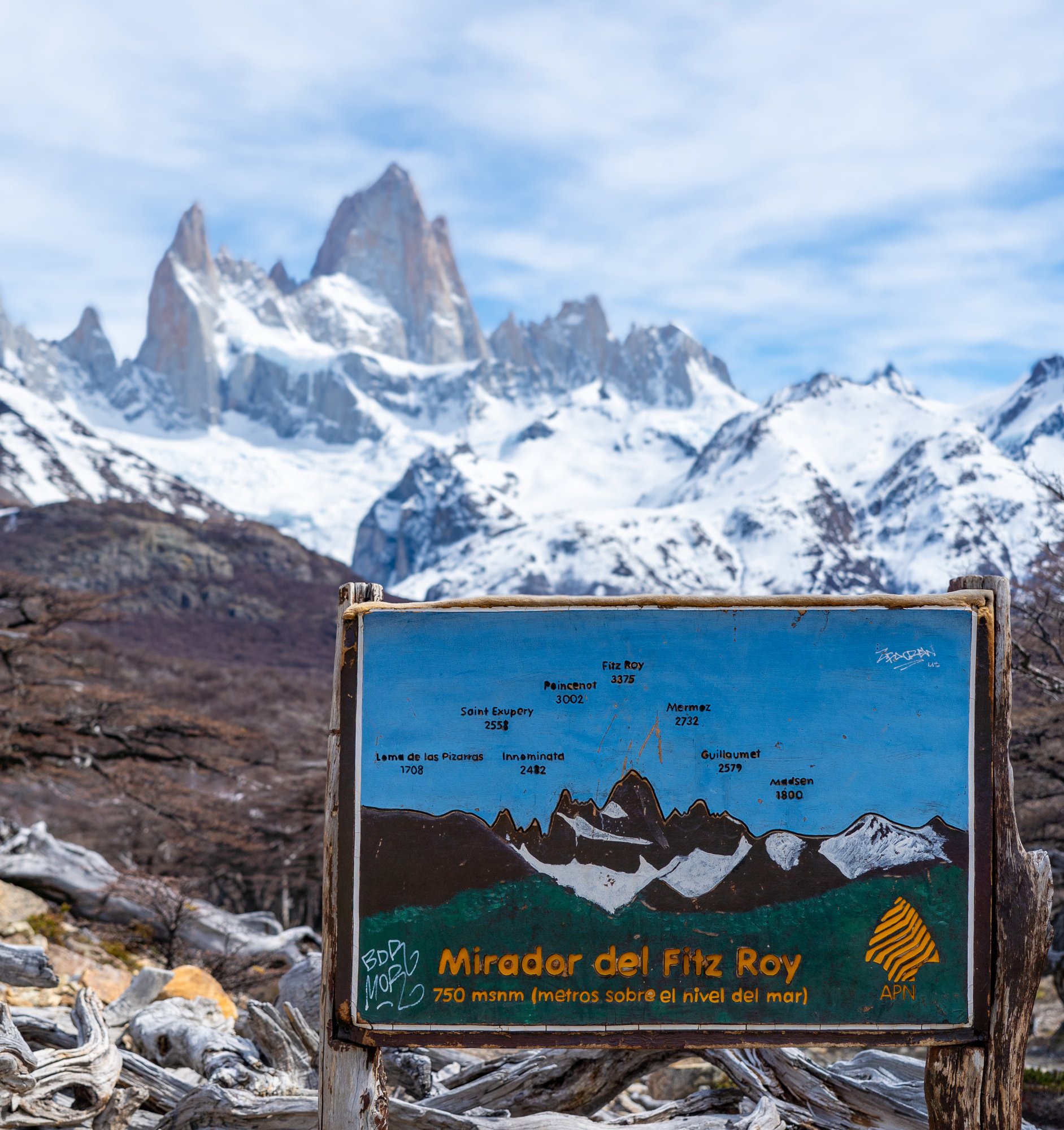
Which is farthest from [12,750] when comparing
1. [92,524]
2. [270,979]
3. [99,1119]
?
[92,524]

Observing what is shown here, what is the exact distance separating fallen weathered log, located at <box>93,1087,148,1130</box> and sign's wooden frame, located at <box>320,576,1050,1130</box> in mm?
1859

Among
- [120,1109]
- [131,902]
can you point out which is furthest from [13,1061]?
[131,902]

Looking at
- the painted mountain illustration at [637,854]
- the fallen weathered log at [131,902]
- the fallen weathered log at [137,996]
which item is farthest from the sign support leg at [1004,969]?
the fallen weathered log at [131,902]

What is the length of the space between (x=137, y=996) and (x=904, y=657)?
6.14 m

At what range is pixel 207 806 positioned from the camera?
59.2 feet

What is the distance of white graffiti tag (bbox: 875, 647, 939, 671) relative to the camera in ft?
14.3

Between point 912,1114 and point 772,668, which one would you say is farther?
point 912,1114

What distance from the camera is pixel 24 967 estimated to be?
630cm

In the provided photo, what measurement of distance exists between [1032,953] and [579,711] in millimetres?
2042

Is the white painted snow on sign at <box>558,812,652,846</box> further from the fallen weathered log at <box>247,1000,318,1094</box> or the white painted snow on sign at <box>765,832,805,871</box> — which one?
the fallen weathered log at <box>247,1000,318,1094</box>

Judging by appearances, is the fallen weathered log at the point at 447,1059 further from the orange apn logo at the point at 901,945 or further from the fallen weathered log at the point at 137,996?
the orange apn logo at the point at 901,945

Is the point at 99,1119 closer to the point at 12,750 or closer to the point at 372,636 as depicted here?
the point at 372,636

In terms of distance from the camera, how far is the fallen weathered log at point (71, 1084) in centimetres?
510

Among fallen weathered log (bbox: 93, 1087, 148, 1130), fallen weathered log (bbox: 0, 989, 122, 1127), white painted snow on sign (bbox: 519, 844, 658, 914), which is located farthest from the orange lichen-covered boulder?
white painted snow on sign (bbox: 519, 844, 658, 914)
